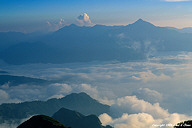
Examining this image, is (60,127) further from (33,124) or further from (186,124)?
(186,124)

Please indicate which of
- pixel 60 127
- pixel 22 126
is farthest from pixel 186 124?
pixel 22 126

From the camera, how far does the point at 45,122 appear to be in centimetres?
11412

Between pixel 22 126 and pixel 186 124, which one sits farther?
pixel 22 126

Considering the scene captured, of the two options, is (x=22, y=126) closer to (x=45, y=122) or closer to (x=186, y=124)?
(x=45, y=122)

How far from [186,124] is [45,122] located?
79.0 m

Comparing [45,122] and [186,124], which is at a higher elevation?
[186,124]

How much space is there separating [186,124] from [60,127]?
70723 mm

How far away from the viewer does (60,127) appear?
109312mm

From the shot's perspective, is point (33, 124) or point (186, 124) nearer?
point (186, 124)

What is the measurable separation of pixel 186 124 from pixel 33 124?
83142mm

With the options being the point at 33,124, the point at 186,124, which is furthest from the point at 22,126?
the point at 186,124

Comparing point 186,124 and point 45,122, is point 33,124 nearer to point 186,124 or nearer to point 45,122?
point 45,122

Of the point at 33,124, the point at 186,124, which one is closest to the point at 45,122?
the point at 33,124

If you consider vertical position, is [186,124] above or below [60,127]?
above
